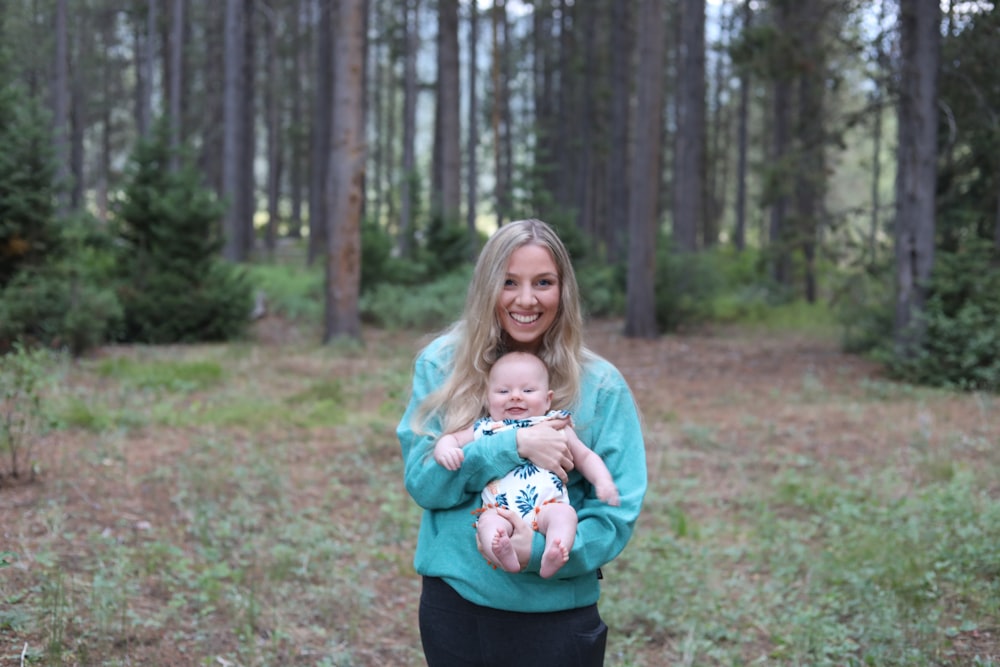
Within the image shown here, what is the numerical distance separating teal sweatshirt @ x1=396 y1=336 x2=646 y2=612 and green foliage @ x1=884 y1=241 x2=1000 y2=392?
1018 cm

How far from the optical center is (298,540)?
20.1 feet

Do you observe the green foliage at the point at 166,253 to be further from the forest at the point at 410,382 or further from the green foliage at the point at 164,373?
the green foliage at the point at 164,373

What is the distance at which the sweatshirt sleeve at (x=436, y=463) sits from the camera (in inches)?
93.3

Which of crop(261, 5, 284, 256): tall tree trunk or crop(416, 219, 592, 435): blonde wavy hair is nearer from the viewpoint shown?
crop(416, 219, 592, 435): blonde wavy hair

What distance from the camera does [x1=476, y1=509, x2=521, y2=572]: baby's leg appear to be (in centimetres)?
223

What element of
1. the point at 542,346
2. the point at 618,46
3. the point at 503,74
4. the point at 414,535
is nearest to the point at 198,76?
the point at 503,74

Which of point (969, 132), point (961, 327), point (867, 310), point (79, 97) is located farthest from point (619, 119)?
point (79, 97)

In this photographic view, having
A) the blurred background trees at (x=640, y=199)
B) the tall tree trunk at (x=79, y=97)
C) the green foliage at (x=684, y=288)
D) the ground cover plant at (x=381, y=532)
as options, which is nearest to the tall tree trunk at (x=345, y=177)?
the blurred background trees at (x=640, y=199)

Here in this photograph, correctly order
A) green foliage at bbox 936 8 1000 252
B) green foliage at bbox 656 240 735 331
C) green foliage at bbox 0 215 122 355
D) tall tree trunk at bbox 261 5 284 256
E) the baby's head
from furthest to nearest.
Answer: tall tree trunk at bbox 261 5 284 256 → green foliage at bbox 656 240 735 331 → green foliage at bbox 936 8 1000 252 → green foliage at bbox 0 215 122 355 → the baby's head

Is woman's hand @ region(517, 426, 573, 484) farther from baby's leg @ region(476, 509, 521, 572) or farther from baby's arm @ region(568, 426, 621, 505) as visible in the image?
baby's leg @ region(476, 509, 521, 572)

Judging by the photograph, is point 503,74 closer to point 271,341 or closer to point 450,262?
point 450,262

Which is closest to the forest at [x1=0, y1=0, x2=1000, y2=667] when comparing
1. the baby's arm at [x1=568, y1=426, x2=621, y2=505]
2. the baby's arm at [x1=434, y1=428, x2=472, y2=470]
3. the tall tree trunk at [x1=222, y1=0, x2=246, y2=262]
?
the tall tree trunk at [x1=222, y1=0, x2=246, y2=262]

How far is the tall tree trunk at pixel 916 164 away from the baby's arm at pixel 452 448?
11.3 metres

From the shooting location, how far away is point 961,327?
1192 centimetres
